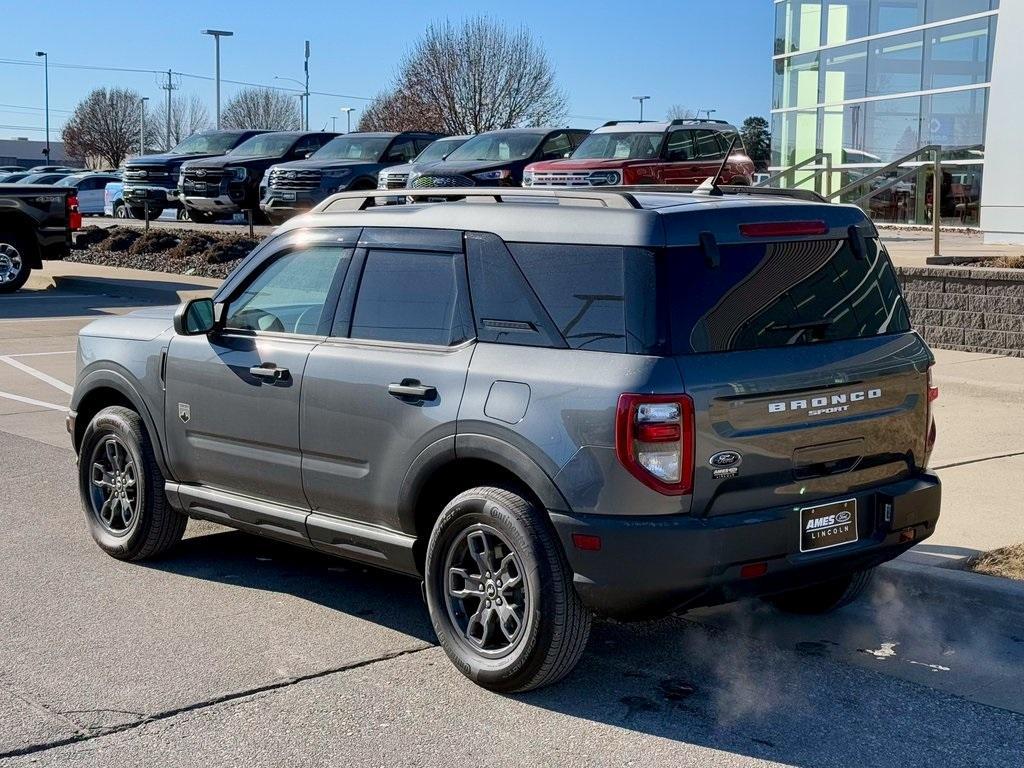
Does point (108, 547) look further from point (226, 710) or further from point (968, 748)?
point (968, 748)

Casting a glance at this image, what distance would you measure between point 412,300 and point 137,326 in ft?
6.23

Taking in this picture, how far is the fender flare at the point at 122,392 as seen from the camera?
630 centimetres

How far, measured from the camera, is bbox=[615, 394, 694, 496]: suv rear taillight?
4422mm

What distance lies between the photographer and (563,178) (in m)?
21.1

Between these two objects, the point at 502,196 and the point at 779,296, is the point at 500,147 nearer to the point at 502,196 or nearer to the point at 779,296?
the point at 502,196

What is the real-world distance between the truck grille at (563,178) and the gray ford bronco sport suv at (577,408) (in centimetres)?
1515

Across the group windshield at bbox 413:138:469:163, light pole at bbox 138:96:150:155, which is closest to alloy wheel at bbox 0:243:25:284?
windshield at bbox 413:138:469:163

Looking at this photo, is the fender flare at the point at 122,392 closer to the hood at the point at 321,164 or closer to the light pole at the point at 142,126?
the hood at the point at 321,164

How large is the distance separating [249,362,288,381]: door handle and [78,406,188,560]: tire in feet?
2.98

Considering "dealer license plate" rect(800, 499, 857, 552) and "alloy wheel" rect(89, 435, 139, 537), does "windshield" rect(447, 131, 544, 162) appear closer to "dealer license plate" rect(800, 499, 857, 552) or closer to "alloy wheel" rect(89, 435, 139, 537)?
"alloy wheel" rect(89, 435, 139, 537)

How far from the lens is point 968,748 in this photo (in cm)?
445

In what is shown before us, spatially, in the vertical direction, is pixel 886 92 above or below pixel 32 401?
above

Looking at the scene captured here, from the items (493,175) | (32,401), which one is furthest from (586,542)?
(493,175)

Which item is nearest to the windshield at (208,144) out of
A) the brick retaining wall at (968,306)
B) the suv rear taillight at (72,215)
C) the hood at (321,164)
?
the hood at (321,164)
